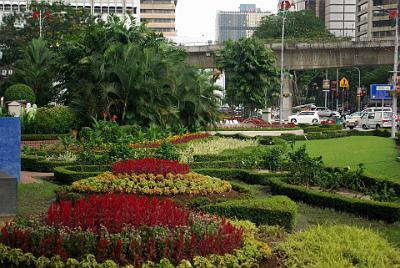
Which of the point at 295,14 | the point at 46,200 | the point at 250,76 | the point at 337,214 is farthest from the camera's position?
the point at 295,14

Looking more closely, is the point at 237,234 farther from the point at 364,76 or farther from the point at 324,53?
the point at 364,76

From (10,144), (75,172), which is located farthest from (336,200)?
(10,144)

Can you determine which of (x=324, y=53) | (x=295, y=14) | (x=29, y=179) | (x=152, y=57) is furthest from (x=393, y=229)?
(x=295, y=14)

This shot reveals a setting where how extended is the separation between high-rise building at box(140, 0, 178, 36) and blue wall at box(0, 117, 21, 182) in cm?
11570

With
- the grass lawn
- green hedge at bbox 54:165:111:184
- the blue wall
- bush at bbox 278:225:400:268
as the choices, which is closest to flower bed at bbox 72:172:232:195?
the blue wall

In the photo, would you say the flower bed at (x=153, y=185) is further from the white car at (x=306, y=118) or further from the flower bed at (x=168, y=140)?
the white car at (x=306, y=118)

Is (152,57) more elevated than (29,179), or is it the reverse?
(152,57)

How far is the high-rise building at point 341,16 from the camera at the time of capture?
5079 inches

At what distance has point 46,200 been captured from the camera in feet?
36.7

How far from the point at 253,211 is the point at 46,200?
425cm

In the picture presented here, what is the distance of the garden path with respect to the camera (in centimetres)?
1393

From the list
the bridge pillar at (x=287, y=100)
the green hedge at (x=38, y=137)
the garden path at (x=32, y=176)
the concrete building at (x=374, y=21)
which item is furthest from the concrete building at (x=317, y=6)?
the garden path at (x=32, y=176)

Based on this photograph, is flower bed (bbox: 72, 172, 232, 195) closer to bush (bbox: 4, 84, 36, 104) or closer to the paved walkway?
the paved walkway

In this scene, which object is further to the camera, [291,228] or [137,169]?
[137,169]
